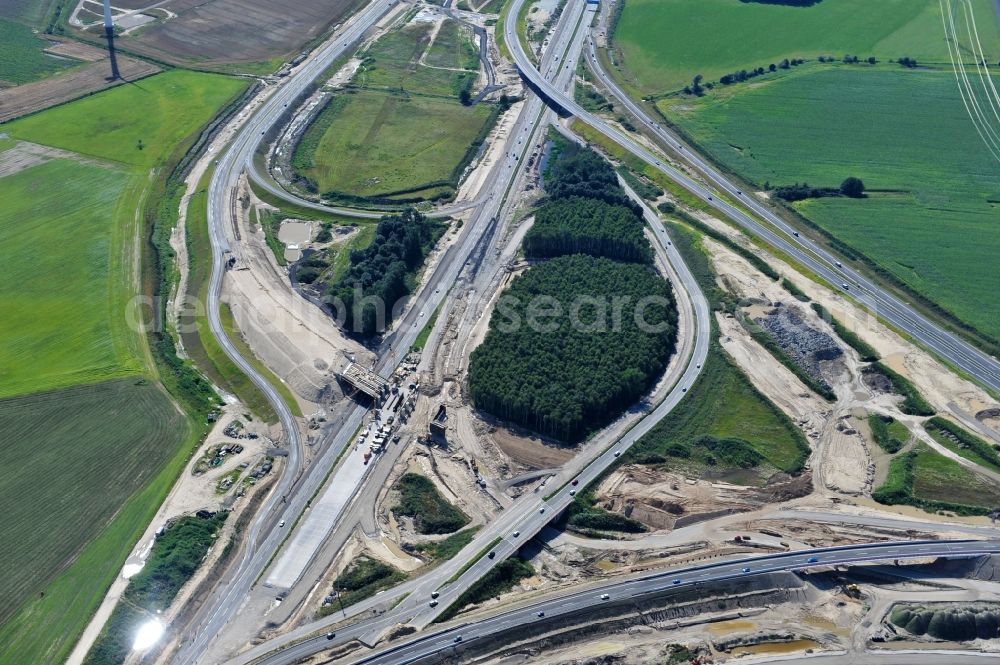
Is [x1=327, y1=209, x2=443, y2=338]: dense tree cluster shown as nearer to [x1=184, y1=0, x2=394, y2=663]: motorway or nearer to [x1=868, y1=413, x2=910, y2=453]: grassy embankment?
[x1=184, y1=0, x2=394, y2=663]: motorway

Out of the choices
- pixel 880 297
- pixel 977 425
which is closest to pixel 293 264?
pixel 880 297

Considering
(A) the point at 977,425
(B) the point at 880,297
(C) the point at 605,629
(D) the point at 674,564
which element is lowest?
(C) the point at 605,629

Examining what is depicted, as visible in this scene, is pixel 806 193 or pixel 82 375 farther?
pixel 806 193

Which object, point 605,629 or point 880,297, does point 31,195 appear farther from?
point 880,297

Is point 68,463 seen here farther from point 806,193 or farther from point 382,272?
point 806,193

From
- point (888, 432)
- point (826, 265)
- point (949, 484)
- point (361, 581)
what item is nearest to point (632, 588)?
point (361, 581)

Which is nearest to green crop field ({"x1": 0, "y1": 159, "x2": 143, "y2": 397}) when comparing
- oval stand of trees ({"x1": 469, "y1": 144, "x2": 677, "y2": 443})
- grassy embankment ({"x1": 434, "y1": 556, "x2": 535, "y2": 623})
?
oval stand of trees ({"x1": 469, "y1": 144, "x2": 677, "y2": 443})

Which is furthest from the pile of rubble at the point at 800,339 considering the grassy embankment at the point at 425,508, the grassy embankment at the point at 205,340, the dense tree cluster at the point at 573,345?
the grassy embankment at the point at 205,340
